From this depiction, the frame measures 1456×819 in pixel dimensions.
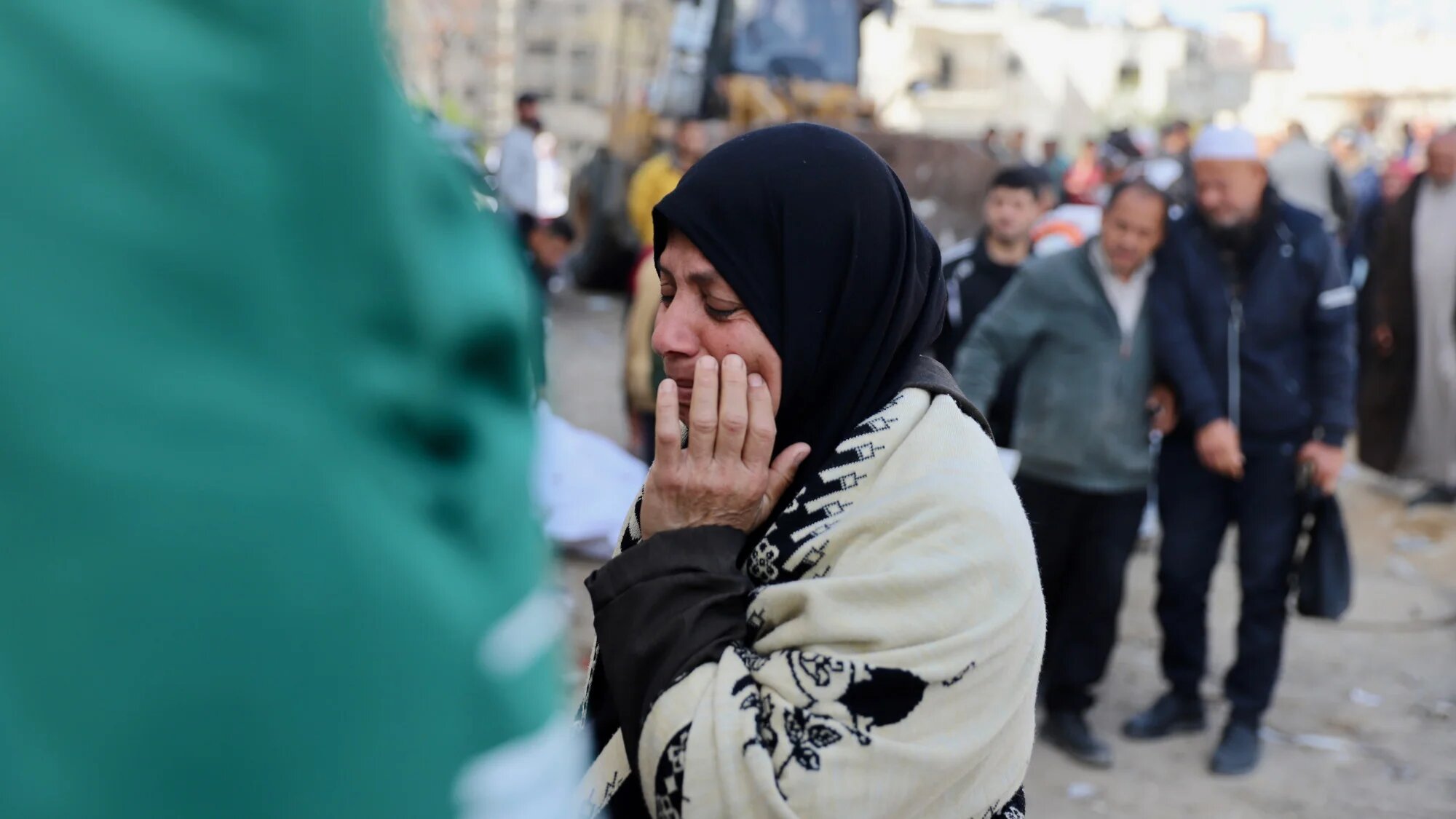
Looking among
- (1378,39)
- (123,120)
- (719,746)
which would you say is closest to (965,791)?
(719,746)

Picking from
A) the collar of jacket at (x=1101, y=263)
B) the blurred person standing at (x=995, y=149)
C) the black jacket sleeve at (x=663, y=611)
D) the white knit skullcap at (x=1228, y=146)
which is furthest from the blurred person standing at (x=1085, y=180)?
the black jacket sleeve at (x=663, y=611)

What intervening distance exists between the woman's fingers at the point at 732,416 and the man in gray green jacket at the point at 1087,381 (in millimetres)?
3097

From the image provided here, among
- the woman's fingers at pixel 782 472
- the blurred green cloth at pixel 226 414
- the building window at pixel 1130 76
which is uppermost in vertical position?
the blurred green cloth at pixel 226 414

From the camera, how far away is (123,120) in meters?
0.50

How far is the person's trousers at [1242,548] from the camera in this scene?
4.62m

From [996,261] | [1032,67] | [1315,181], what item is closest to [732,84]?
[1315,181]

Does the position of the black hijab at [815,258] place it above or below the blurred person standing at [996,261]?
above

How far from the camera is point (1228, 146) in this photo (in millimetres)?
4598

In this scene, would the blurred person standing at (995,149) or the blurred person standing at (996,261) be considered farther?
the blurred person standing at (995,149)

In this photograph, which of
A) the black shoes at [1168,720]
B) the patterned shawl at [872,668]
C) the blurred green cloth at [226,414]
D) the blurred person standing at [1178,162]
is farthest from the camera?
the blurred person standing at [1178,162]

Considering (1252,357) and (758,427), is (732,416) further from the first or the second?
(1252,357)

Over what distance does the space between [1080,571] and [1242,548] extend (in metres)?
0.57

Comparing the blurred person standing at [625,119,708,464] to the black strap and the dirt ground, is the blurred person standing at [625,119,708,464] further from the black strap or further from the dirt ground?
the black strap

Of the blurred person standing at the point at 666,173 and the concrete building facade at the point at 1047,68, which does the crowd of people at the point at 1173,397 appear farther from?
the concrete building facade at the point at 1047,68
